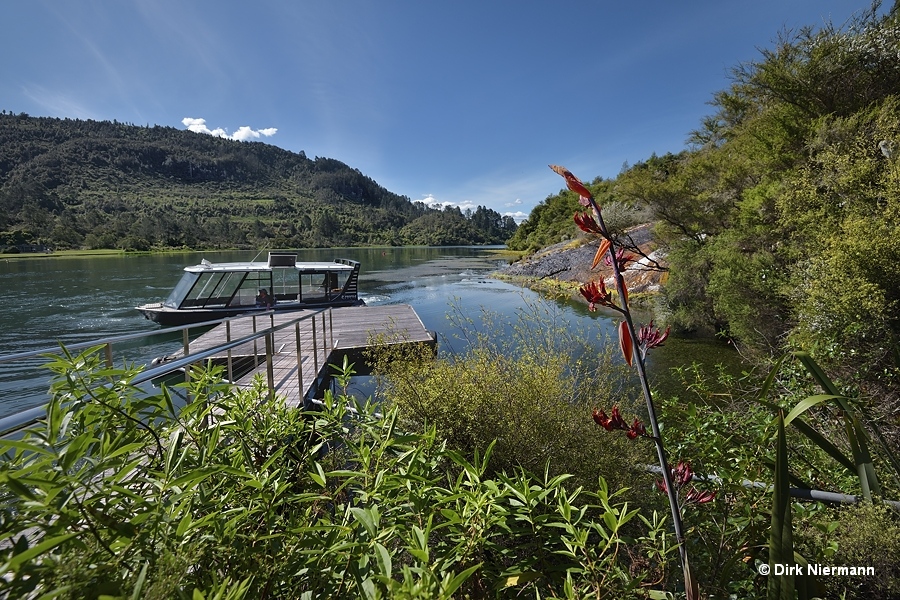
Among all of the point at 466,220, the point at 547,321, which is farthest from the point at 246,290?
the point at 466,220

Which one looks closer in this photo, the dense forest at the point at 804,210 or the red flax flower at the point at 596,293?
the red flax flower at the point at 596,293

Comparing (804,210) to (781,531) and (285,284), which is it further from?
(285,284)

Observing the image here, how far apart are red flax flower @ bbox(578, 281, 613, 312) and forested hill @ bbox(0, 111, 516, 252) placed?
74.5m

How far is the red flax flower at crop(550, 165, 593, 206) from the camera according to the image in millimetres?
798

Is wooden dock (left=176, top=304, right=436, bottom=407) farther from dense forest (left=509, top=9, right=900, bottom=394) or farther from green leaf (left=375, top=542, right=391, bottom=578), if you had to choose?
dense forest (left=509, top=9, right=900, bottom=394)

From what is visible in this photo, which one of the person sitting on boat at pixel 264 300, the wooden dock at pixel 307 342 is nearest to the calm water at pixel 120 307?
the wooden dock at pixel 307 342

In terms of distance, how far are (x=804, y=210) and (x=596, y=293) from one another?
819 cm

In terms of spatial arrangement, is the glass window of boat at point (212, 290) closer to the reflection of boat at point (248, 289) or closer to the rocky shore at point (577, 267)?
the reflection of boat at point (248, 289)

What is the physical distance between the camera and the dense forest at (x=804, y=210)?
4.87 m

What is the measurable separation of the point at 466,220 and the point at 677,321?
120 m

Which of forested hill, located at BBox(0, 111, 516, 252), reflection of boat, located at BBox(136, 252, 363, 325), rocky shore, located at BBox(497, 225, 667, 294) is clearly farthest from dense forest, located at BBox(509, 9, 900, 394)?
forested hill, located at BBox(0, 111, 516, 252)

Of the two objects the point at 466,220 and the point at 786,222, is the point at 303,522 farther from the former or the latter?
the point at 466,220

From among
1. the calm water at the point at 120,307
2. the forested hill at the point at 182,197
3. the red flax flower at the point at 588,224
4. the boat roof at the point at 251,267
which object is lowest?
the calm water at the point at 120,307

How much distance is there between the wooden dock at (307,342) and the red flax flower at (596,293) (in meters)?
3.30
